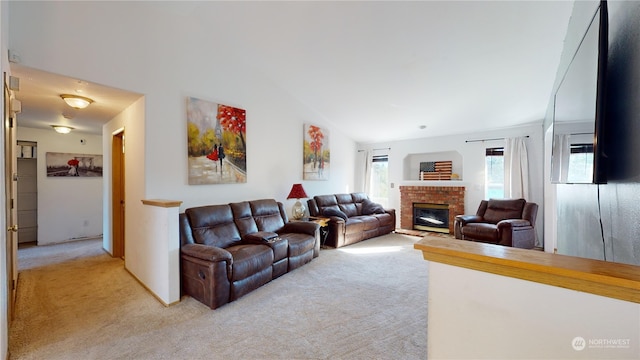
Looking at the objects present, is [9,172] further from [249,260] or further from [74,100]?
[249,260]

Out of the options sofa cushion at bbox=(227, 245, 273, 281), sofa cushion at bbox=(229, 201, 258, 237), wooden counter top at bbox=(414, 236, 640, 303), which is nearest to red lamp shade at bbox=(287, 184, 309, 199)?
sofa cushion at bbox=(229, 201, 258, 237)

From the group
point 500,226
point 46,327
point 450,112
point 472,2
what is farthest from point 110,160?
point 500,226

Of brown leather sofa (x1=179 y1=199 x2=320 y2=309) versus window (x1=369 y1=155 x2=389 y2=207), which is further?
window (x1=369 y1=155 x2=389 y2=207)

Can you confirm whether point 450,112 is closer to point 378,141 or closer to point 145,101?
point 378,141

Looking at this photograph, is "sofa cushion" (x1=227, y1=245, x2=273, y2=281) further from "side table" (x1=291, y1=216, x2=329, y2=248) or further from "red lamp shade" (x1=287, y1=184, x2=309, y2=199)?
"side table" (x1=291, y1=216, x2=329, y2=248)

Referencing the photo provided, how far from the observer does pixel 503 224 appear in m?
4.19

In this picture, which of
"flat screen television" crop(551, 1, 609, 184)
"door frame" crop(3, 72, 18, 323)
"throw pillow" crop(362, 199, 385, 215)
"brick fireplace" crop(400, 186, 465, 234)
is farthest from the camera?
"throw pillow" crop(362, 199, 385, 215)

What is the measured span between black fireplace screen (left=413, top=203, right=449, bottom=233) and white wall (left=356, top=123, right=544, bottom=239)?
45cm

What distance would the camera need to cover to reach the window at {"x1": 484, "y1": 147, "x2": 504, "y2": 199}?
5.50 metres

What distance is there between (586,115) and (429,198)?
5.04m

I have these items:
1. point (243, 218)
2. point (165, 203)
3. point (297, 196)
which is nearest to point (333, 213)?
point (297, 196)

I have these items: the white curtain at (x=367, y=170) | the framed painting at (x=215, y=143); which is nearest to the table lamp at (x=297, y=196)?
the framed painting at (x=215, y=143)

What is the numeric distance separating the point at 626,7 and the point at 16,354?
162 inches

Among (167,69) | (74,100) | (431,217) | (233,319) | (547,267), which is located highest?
(167,69)
